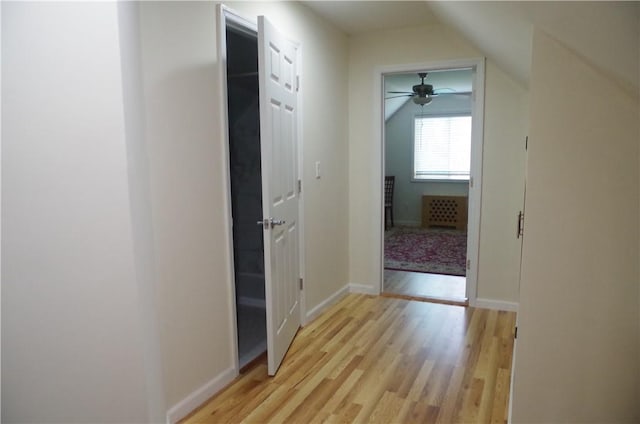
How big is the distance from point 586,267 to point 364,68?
2.77 metres

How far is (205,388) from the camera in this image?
229 centimetres

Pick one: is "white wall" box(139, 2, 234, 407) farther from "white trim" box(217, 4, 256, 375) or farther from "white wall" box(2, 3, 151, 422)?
"white wall" box(2, 3, 151, 422)

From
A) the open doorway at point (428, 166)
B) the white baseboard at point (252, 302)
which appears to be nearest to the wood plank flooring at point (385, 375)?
the white baseboard at point (252, 302)

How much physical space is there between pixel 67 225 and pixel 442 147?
679 centimetres

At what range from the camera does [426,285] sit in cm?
432

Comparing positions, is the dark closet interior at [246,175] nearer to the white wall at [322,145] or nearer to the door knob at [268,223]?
the white wall at [322,145]

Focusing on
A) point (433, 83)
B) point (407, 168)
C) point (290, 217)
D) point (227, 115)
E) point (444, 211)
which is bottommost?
point (444, 211)

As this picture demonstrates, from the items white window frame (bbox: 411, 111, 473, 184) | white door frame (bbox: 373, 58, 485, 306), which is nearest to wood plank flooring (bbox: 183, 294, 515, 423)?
white door frame (bbox: 373, 58, 485, 306)

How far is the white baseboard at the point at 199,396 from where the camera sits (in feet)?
→ 6.91

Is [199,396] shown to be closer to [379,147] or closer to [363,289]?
[363,289]

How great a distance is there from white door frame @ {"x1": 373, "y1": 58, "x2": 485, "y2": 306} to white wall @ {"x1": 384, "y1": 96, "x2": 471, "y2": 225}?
385 cm

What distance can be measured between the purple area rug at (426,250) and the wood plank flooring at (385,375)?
54.9 inches

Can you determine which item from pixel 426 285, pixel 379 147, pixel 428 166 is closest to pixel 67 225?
pixel 379 147

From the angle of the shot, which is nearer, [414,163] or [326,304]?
[326,304]
